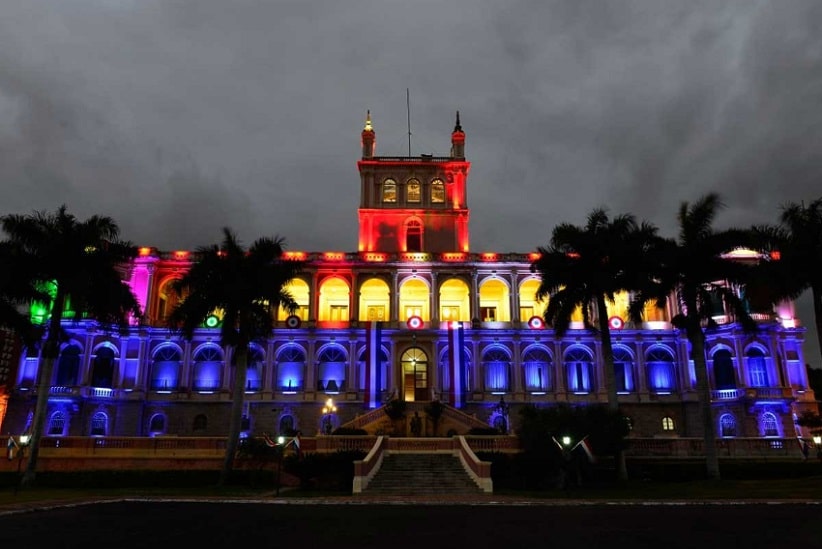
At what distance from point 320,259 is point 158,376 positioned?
61.2ft

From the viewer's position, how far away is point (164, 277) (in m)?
63.9

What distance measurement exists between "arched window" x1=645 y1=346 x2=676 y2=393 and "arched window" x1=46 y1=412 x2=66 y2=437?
52020 millimetres

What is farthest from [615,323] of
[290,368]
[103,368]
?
[103,368]

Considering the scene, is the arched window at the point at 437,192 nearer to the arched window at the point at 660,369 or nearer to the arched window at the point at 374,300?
the arched window at the point at 374,300

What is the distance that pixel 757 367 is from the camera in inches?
2271

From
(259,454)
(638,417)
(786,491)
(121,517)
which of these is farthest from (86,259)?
(638,417)

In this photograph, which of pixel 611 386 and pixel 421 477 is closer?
pixel 421 477

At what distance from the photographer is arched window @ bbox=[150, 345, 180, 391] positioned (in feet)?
197

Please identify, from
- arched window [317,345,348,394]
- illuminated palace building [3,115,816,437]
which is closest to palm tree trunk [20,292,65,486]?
illuminated palace building [3,115,816,437]

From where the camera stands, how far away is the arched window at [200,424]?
58250 millimetres

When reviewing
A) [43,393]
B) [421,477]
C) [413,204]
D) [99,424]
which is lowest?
[421,477]

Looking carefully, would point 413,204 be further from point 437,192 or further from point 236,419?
point 236,419

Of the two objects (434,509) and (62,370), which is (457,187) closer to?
(62,370)

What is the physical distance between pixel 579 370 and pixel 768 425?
16.2 m
